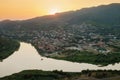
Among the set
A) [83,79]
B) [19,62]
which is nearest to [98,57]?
[19,62]

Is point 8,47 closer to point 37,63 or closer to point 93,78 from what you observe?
point 37,63

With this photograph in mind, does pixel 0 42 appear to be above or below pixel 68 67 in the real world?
above

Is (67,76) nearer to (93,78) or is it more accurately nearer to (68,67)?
(93,78)

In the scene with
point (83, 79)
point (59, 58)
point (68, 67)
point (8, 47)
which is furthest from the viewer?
point (8, 47)

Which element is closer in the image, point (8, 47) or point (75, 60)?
point (75, 60)

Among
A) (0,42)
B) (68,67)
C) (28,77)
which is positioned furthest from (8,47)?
(28,77)

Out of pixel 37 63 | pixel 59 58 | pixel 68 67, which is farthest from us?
pixel 59 58

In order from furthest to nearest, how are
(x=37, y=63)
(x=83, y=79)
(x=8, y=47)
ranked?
(x=8, y=47)
(x=37, y=63)
(x=83, y=79)

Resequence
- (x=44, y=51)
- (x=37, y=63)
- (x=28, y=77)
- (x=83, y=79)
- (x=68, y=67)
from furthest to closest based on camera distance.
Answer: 1. (x=44, y=51)
2. (x=37, y=63)
3. (x=68, y=67)
4. (x=28, y=77)
5. (x=83, y=79)

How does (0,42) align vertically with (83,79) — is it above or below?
above
